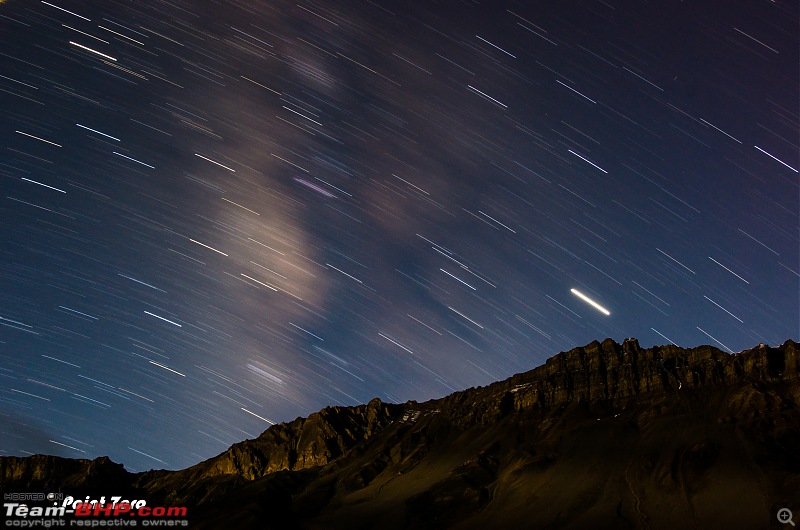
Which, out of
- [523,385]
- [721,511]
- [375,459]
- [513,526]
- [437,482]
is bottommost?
[721,511]

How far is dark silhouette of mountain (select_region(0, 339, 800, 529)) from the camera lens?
348 feet

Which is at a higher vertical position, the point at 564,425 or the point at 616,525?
the point at 564,425

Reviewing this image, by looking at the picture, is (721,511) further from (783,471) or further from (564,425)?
(564,425)

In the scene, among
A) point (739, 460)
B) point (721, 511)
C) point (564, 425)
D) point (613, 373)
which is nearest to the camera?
point (721, 511)

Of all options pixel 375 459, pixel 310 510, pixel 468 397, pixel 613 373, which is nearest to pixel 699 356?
pixel 613 373

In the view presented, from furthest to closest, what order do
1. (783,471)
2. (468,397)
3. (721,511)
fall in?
(468,397) < (783,471) < (721,511)

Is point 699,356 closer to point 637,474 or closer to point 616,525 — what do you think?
point 637,474

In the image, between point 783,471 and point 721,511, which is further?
point 783,471

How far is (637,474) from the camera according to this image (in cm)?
11769

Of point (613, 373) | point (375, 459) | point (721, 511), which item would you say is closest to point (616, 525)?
point (721, 511)

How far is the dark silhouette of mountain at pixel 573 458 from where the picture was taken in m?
106

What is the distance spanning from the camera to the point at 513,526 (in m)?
108

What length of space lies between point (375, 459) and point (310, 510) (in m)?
30.2

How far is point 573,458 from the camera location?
132m
